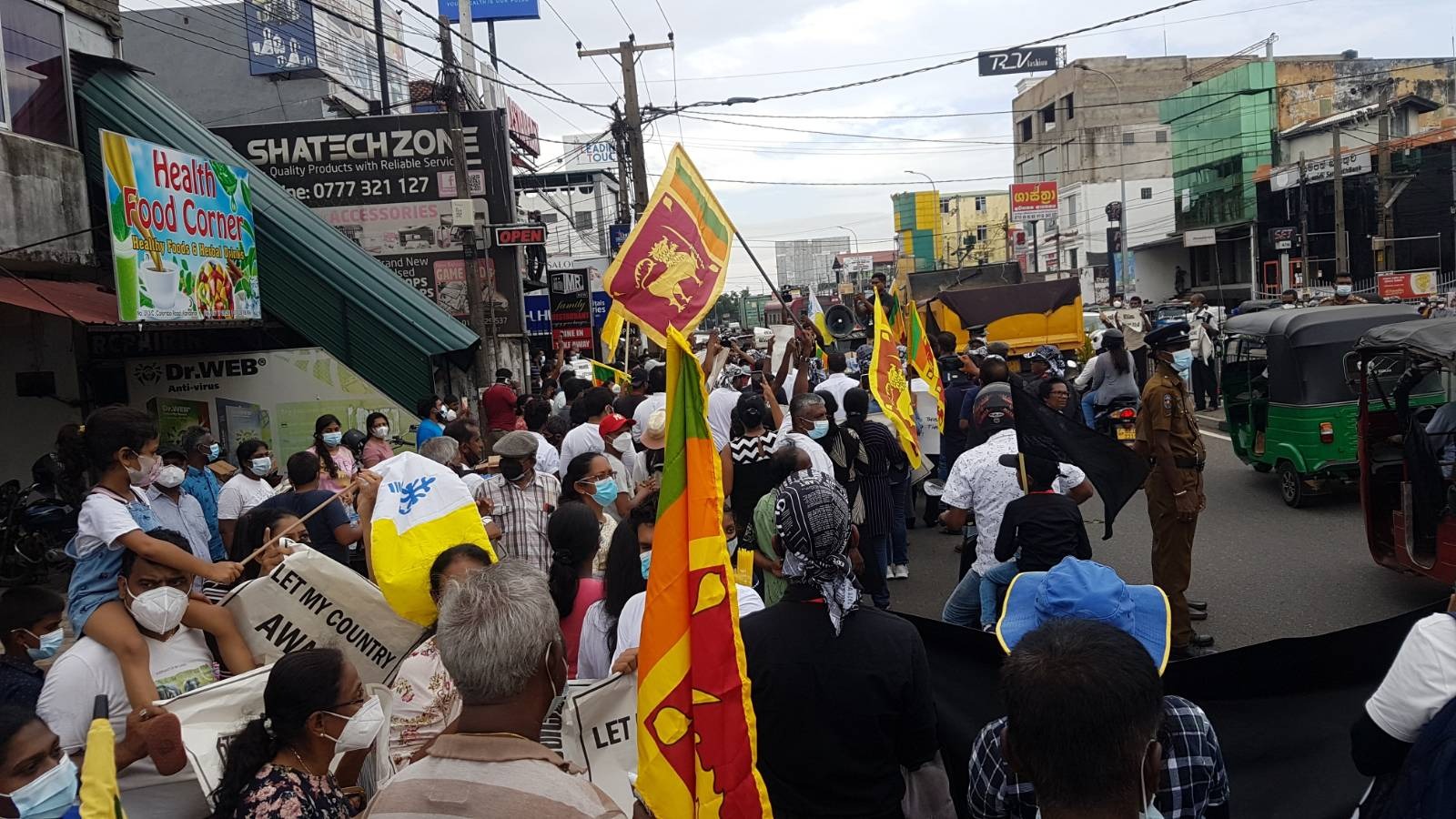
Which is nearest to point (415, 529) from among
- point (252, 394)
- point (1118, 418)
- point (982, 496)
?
point (982, 496)

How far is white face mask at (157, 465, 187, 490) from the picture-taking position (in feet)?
21.0

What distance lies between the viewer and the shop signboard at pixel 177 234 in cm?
942

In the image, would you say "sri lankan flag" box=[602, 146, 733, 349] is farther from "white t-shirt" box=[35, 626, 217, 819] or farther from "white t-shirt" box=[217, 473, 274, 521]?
"white t-shirt" box=[217, 473, 274, 521]

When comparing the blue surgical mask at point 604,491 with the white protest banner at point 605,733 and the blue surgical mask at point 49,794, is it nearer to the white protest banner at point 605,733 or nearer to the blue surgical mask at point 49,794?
the white protest banner at point 605,733

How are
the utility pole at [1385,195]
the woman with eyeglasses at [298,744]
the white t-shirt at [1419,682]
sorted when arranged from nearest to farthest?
the white t-shirt at [1419,682], the woman with eyeglasses at [298,744], the utility pole at [1385,195]

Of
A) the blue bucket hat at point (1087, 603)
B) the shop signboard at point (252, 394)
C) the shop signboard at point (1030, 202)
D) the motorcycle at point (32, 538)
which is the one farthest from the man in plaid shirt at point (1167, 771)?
the shop signboard at point (1030, 202)

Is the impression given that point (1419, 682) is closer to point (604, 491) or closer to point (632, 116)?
point (604, 491)

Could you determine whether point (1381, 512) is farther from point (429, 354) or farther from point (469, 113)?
point (469, 113)

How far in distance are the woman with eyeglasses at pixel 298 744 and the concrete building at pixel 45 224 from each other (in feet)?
22.6

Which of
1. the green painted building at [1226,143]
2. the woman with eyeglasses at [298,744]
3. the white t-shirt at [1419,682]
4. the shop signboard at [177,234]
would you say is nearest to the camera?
the white t-shirt at [1419,682]

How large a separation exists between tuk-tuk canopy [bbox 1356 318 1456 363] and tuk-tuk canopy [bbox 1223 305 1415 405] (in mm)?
2721

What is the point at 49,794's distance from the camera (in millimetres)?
2842

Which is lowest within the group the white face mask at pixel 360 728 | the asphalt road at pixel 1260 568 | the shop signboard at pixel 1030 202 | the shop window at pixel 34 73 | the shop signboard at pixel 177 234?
the asphalt road at pixel 1260 568

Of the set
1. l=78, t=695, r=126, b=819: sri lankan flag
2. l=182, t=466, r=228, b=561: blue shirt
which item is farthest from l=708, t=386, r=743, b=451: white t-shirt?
l=78, t=695, r=126, b=819: sri lankan flag
